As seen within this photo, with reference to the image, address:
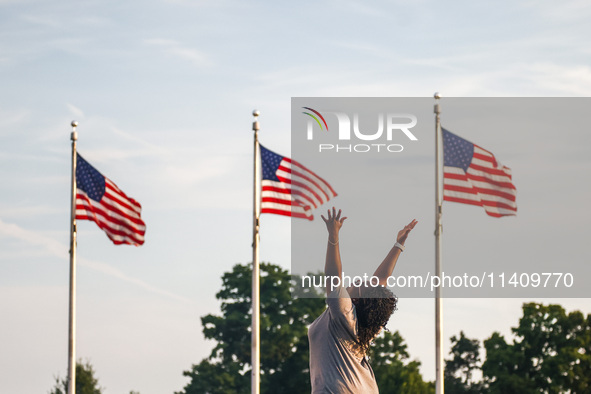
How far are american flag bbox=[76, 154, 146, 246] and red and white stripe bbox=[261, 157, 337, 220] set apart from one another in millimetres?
3247

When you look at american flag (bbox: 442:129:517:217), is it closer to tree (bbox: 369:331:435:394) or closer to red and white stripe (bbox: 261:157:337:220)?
red and white stripe (bbox: 261:157:337:220)

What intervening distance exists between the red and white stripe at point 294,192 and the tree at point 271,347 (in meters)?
28.9

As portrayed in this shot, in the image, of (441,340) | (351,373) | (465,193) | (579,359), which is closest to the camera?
(351,373)

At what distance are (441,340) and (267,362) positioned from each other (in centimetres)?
3075

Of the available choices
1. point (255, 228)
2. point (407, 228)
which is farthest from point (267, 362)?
point (407, 228)

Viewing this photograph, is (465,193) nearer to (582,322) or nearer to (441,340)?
(441,340)

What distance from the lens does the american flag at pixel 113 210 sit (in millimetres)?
24297

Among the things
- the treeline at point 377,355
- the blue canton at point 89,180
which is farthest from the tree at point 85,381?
the blue canton at point 89,180

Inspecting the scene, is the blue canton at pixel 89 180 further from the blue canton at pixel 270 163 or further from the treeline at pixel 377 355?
the treeline at pixel 377 355

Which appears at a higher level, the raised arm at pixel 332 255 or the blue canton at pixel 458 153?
the blue canton at pixel 458 153

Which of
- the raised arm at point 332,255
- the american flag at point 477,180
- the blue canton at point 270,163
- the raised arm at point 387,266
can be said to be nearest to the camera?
the raised arm at point 332,255

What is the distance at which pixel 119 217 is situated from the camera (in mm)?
24375

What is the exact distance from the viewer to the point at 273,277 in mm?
55812

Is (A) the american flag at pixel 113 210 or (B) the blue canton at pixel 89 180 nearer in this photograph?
(A) the american flag at pixel 113 210
